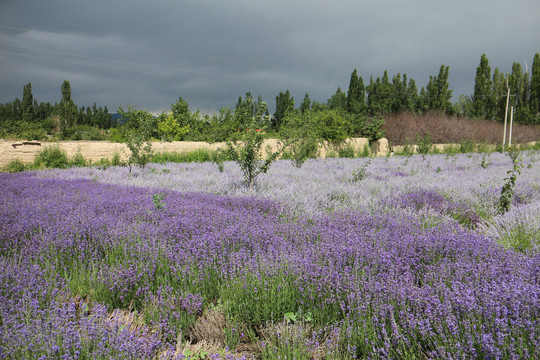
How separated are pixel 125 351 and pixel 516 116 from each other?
48.1m

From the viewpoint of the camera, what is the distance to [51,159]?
11.0m

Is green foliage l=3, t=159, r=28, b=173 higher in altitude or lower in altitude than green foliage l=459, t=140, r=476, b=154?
lower

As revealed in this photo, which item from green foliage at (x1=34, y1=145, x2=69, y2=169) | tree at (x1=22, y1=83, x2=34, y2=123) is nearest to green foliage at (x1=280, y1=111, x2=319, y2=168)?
green foliage at (x1=34, y1=145, x2=69, y2=169)

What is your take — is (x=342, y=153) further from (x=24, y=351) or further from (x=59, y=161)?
(x=24, y=351)

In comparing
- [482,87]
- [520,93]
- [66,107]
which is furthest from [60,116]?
[520,93]

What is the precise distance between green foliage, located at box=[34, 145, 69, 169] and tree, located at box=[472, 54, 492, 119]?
137ft

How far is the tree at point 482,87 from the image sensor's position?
38.2 metres

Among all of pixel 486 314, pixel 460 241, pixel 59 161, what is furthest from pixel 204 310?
pixel 59 161

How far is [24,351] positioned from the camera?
1.69 m

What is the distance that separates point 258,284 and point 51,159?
1129 cm

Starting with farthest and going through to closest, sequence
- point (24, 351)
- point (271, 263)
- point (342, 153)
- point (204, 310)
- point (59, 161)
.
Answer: point (342, 153)
point (59, 161)
point (271, 263)
point (204, 310)
point (24, 351)

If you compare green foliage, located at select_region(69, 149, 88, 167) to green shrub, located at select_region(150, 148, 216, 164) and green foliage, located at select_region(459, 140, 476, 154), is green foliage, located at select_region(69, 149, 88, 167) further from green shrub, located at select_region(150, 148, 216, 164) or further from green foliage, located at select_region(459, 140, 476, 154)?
green foliage, located at select_region(459, 140, 476, 154)

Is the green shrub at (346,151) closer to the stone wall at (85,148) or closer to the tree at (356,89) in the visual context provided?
the stone wall at (85,148)

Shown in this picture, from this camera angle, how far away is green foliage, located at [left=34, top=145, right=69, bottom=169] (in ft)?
35.6
